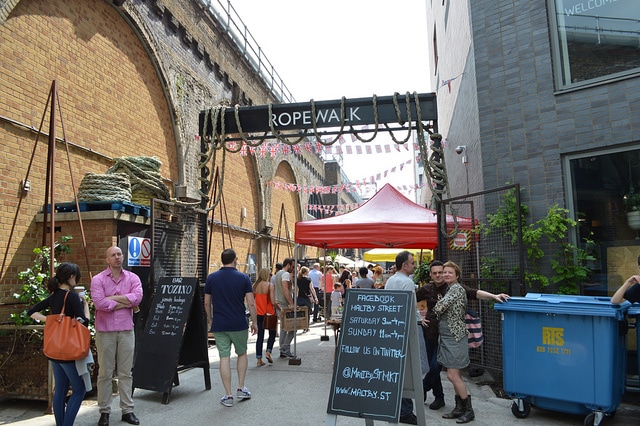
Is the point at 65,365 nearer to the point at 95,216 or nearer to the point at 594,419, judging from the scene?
the point at 95,216

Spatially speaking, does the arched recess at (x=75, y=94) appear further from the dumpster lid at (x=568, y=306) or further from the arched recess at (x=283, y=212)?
the arched recess at (x=283, y=212)

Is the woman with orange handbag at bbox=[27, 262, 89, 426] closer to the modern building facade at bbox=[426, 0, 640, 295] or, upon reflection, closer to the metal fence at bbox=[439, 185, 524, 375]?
the metal fence at bbox=[439, 185, 524, 375]

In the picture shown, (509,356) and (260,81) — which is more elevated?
(260,81)

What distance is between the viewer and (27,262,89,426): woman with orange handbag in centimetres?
443

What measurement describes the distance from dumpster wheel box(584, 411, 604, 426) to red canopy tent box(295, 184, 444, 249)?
3847 mm

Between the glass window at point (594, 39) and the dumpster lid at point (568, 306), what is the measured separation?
3.33m

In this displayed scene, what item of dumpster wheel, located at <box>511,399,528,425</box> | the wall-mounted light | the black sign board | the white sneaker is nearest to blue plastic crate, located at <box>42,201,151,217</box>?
the black sign board

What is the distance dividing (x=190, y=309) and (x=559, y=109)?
580cm

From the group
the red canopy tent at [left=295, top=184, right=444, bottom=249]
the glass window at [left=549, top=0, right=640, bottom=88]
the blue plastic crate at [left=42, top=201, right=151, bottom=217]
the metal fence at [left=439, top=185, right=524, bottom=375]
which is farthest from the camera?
the red canopy tent at [left=295, top=184, right=444, bottom=249]

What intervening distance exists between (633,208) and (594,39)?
2450mm

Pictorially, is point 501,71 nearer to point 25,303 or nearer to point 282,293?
point 282,293

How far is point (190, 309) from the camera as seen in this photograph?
20.1ft

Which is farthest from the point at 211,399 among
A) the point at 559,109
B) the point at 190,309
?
the point at 559,109

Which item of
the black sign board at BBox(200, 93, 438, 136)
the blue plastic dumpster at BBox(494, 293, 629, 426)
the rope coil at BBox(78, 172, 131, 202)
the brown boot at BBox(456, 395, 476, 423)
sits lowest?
the brown boot at BBox(456, 395, 476, 423)
